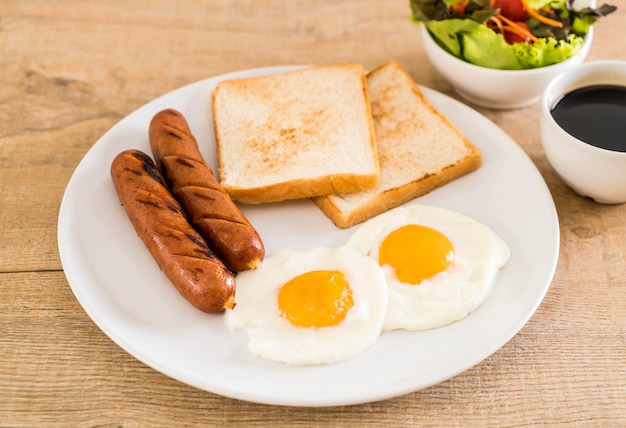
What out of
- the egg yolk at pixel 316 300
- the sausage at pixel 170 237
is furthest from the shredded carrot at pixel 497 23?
the sausage at pixel 170 237

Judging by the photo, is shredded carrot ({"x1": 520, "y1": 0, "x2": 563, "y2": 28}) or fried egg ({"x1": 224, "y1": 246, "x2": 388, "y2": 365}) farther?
shredded carrot ({"x1": 520, "y1": 0, "x2": 563, "y2": 28})

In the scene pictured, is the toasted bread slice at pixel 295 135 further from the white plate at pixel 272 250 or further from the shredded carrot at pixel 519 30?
the shredded carrot at pixel 519 30

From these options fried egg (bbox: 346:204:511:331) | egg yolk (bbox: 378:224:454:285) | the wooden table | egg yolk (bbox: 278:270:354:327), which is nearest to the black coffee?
the wooden table

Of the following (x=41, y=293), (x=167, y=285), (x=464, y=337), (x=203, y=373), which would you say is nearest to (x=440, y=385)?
(x=464, y=337)

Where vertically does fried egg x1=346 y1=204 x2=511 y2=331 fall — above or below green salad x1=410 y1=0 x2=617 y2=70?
below

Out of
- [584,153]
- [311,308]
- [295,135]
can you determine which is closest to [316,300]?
[311,308]

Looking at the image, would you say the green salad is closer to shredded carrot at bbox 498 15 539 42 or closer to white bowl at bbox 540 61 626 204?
shredded carrot at bbox 498 15 539 42

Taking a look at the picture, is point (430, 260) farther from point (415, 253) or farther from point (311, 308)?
point (311, 308)

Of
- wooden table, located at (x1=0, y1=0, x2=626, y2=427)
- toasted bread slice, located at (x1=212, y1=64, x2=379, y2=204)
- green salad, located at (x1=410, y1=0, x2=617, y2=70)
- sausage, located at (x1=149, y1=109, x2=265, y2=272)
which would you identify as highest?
green salad, located at (x1=410, y1=0, x2=617, y2=70)
